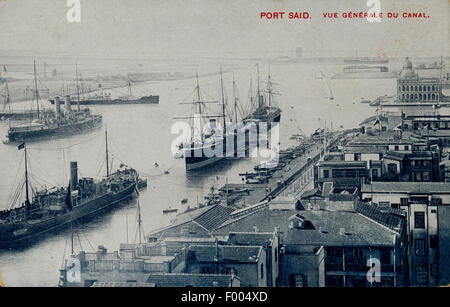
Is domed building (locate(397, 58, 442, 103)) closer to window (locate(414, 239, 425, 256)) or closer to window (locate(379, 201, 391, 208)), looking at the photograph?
window (locate(379, 201, 391, 208))

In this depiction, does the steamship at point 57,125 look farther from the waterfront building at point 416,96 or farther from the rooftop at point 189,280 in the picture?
the waterfront building at point 416,96

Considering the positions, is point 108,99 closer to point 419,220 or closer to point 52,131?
point 52,131

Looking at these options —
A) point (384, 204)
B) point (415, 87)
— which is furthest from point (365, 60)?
point (384, 204)

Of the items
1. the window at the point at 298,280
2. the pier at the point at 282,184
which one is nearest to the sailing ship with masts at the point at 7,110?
the pier at the point at 282,184

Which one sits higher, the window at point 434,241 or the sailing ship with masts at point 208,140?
the sailing ship with masts at point 208,140

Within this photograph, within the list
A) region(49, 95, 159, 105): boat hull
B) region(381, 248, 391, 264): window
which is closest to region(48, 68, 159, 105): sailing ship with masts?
region(49, 95, 159, 105): boat hull

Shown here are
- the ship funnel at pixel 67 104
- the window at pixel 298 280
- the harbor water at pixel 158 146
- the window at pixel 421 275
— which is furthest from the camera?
the ship funnel at pixel 67 104

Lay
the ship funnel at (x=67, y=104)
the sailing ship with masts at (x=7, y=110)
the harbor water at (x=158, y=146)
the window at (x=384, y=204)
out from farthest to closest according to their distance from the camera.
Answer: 1. the ship funnel at (x=67, y=104)
2. the sailing ship with masts at (x=7, y=110)
3. the harbor water at (x=158, y=146)
4. the window at (x=384, y=204)
